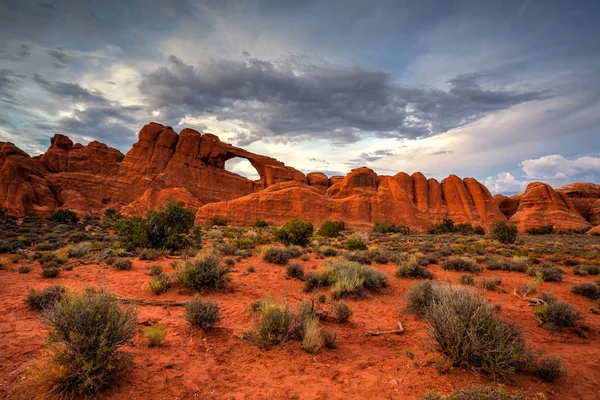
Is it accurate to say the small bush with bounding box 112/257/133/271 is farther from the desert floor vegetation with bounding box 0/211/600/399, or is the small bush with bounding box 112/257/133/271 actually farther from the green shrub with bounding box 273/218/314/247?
the green shrub with bounding box 273/218/314/247

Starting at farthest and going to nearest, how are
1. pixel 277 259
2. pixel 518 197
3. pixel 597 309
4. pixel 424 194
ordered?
pixel 518 197, pixel 424 194, pixel 277 259, pixel 597 309

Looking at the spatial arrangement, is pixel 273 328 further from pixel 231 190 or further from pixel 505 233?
pixel 231 190

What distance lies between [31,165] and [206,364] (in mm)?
59648

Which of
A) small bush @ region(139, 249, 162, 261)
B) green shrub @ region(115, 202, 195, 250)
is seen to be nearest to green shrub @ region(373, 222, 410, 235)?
green shrub @ region(115, 202, 195, 250)

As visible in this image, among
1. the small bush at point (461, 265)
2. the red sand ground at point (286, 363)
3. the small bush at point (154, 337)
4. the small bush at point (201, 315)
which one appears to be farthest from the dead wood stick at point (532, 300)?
the small bush at point (154, 337)

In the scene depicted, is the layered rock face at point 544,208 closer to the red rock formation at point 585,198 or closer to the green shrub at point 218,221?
the red rock formation at point 585,198

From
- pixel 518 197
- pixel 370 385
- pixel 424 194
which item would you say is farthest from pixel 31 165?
pixel 518 197

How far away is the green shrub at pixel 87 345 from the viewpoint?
3145mm

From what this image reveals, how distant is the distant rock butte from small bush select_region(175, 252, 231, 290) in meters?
36.1

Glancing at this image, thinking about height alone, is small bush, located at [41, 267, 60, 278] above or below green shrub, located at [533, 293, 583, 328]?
above

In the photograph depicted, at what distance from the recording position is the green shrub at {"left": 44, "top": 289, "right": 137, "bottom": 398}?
10.3 feet

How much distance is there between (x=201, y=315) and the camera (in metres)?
5.17

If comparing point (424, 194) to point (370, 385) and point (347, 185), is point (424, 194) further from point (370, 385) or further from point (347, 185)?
point (370, 385)

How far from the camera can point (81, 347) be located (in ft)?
10.8
